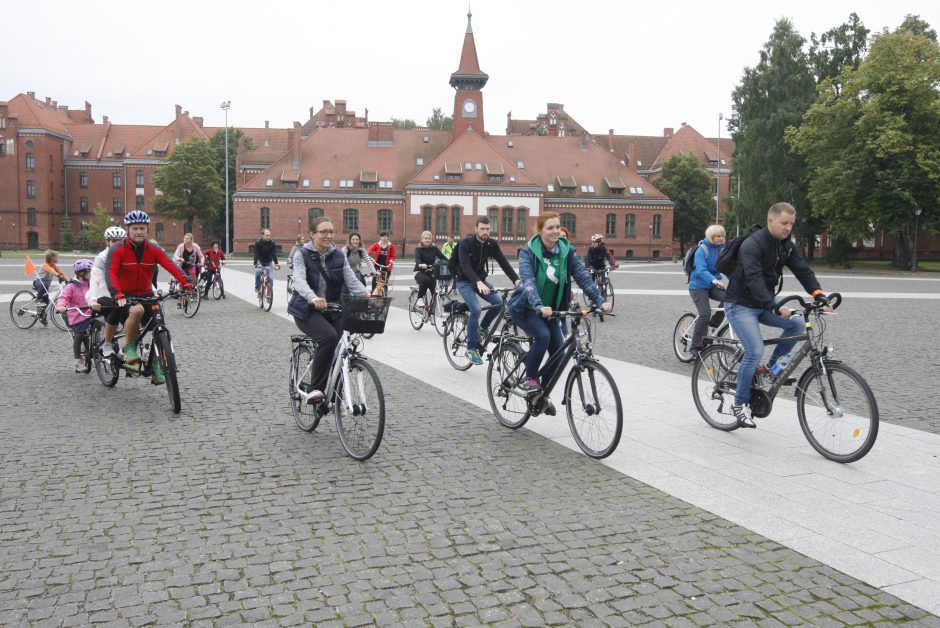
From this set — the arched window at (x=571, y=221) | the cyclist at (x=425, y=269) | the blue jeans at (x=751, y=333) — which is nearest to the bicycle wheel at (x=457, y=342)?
the cyclist at (x=425, y=269)

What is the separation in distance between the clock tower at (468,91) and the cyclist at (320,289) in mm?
69510

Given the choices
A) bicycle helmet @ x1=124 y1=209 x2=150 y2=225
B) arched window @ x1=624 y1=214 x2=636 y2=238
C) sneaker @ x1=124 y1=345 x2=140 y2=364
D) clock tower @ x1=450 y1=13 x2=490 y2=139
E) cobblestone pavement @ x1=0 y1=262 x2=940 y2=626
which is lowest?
cobblestone pavement @ x1=0 y1=262 x2=940 y2=626

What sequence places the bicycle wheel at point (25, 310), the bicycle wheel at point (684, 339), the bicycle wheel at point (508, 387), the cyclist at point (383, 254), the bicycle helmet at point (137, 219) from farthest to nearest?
the cyclist at point (383, 254) < the bicycle wheel at point (25, 310) < the bicycle wheel at point (684, 339) < the bicycle helmet at point (137, 219) < the bicycle wheel at point (508, 387)

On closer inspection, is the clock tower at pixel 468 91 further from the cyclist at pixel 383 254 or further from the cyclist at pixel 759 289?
the cyclist at pixel 759 289

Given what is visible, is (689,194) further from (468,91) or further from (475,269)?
(475,269)


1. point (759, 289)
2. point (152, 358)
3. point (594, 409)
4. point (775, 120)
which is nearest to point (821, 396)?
point (759, 289)

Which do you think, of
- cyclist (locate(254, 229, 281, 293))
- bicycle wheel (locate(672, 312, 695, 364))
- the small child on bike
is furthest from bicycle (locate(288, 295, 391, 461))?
cyclist (locate(254, 229, 281, 293))

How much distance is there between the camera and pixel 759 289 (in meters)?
6.16

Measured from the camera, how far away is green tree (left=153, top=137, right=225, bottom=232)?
255ft

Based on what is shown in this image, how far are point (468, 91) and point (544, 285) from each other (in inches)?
2829

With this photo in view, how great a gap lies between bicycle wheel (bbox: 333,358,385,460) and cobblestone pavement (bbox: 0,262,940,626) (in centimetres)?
14

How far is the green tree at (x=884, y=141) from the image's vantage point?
134 ft

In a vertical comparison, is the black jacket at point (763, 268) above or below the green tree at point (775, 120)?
below

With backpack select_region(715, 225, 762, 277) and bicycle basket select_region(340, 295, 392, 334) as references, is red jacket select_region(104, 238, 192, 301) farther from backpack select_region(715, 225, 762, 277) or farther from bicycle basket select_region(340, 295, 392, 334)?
backpack select_region(715, 225, 762, 277)
